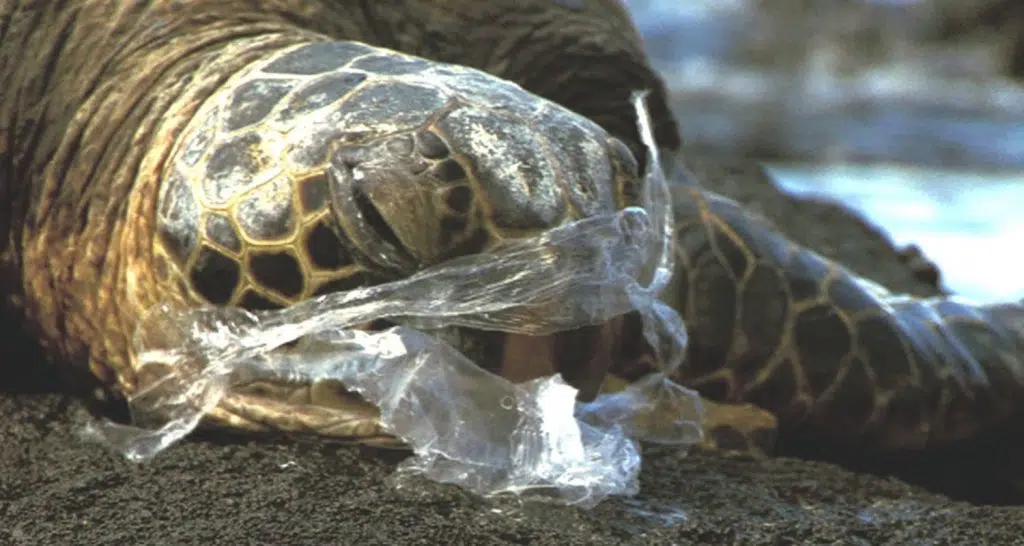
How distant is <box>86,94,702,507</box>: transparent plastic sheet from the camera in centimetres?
211

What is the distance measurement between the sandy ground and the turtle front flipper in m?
0.49

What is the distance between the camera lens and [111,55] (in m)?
2.72

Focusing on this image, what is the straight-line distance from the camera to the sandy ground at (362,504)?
6.36 ft

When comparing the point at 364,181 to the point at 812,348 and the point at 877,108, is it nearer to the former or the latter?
the point at 812,348

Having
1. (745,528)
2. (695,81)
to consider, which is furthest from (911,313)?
(695,81)

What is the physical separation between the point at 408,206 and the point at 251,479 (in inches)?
15.2

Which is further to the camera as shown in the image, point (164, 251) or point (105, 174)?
point (105, 174)

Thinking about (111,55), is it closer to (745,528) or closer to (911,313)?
(745,528)

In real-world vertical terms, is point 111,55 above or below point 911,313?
above

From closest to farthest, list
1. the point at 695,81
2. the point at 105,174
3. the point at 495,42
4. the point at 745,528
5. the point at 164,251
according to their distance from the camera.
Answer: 1. the point at 745,528
2. the point at 164,251
3. the point at 105,174
4. the point at 495,42
5. the point at 695,81

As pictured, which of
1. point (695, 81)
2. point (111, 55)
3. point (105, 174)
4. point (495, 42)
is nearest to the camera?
point (105, 174)

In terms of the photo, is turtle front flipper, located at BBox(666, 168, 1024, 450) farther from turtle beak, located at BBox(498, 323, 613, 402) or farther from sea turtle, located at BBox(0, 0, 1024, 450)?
turtle beak, located at BBox(498, 323, 613, 402)

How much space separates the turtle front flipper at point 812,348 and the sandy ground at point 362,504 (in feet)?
1.62

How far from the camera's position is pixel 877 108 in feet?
48.1
